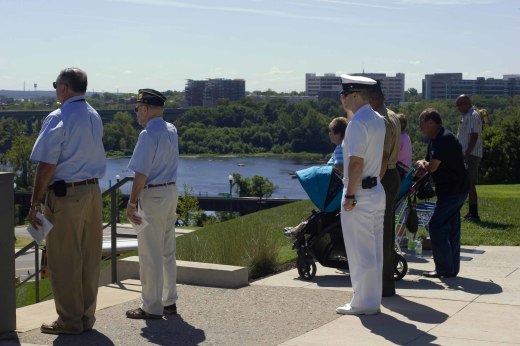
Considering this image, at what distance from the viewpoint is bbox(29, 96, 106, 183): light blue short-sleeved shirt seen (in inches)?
300

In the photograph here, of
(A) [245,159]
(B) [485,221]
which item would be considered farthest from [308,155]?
(B) [485,221]

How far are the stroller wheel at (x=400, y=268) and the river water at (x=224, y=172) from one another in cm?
11083

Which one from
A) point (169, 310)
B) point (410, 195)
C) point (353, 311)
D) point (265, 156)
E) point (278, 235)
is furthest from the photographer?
point (265, 156)

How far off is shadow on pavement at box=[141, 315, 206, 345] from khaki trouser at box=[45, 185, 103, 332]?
51cm

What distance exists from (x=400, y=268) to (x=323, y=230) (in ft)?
2.96

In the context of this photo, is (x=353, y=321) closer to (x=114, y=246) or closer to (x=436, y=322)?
(x=436, y=322)

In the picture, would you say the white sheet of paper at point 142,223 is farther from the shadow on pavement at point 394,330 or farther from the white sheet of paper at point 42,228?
the shadow on pavement at point 394,330

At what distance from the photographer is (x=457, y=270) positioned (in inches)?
419

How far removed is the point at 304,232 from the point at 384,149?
1666 millimetres

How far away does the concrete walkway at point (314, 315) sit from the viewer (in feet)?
25.6

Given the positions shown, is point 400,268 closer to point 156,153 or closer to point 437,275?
point 437,275

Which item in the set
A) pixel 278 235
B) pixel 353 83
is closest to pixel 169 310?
pixel 353 83

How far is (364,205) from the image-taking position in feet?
27.9

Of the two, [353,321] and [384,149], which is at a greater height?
[384,149]
